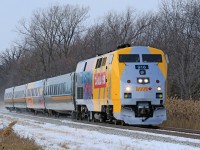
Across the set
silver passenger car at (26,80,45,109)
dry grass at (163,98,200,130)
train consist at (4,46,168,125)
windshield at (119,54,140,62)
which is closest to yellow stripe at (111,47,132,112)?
train consist at (4,46,168,125)

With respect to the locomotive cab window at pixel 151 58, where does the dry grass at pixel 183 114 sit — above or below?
below

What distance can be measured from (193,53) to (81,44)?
4182cm

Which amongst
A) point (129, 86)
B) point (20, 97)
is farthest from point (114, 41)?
point (129, 86)

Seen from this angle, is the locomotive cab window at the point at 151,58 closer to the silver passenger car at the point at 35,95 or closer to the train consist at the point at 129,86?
the train consist at the point at 129,86

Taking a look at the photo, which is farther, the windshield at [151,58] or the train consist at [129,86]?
the windshield at [151,58]

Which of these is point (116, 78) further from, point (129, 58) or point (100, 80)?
point (100, 80)

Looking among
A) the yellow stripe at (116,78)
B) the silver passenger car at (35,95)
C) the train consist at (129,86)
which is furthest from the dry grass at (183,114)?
the silver passenger car at (35,95)

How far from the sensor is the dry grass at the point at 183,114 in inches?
890

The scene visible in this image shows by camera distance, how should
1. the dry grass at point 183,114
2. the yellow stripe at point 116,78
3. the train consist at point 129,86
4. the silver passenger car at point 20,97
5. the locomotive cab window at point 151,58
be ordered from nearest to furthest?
the train consist at point 129,86, the yellow stripe at point 116,78, the locomotive cab window at point 151,58, the dry grass at point 183,114, the silver passenger car at point 20,97

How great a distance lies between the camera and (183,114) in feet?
80.8

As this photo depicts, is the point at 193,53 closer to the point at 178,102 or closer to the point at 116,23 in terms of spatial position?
the point at 178,102

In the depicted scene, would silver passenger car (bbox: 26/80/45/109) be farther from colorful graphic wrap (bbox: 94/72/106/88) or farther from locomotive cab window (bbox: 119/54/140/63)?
locomotive cab window (bbox: 119/54/140/63)

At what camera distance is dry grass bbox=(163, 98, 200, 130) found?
2259 cm

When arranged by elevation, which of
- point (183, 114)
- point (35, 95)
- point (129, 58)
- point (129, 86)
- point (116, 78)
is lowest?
point (183, 114)
